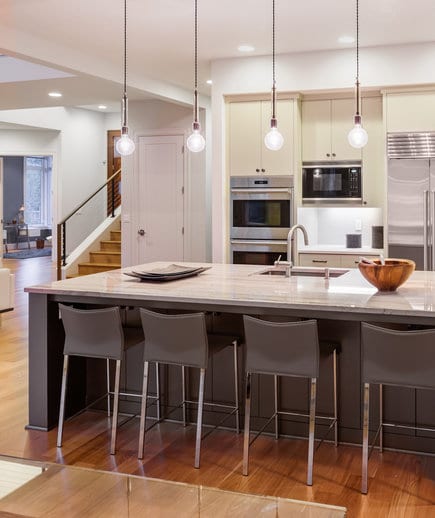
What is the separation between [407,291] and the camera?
153 inches

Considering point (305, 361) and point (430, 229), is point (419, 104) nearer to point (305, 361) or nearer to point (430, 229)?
point (430, 229)

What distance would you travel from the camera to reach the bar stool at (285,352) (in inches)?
136

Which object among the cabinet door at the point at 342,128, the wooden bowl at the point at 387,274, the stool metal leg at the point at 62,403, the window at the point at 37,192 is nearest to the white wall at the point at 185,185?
the cabinet door at the point at 342,128

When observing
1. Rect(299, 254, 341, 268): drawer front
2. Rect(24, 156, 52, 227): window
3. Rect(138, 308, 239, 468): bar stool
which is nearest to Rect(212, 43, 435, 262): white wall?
Rect(299, 254, 341, 268): drawer front

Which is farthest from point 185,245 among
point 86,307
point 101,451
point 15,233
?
point 15,233

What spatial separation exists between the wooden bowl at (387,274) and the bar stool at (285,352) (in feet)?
2.12

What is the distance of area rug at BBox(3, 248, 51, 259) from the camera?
16.0m

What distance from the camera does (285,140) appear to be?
22.5ft

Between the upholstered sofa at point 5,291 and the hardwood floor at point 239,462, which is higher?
the upholstered sofa at point 5,291

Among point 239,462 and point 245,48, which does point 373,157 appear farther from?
point 239,462

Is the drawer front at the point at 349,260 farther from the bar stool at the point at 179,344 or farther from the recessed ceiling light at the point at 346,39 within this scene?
the bar stool at the point at 179,344

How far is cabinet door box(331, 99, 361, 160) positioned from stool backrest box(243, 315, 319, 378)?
381 cm

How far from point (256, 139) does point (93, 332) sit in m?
3.63

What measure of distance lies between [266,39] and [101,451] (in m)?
4.00
